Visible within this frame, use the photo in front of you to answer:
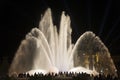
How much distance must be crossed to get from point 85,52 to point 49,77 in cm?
3030

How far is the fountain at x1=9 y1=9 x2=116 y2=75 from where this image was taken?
179ft

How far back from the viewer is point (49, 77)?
39.6 m

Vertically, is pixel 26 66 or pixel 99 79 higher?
pixel 26 66

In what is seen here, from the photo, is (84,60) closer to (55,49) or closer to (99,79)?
(55,49)

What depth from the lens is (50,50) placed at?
5541 cm

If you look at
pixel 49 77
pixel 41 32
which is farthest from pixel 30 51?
pixel 49 77

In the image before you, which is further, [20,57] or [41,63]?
[20,57]

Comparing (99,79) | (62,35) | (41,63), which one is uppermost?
(62,35)

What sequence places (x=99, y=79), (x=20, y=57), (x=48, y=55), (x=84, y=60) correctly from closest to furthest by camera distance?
(x=99, y=79) → (x=48, y=55) → (x=20, y=57) → (x=84, y=60)

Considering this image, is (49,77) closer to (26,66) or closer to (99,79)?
(99,79)

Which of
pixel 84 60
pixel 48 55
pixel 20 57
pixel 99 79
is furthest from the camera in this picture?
pixel 84 60

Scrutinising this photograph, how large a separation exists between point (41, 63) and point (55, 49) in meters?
2.45

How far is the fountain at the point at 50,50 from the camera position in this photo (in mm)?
54500

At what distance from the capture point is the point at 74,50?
56906mm
